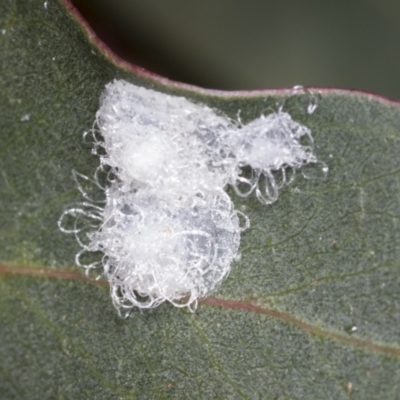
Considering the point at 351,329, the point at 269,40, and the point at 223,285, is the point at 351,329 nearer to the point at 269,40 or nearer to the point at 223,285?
the point at 223,285

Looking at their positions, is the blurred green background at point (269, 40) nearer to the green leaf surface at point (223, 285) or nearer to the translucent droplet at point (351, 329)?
the green leaf surface at point (223, 285)

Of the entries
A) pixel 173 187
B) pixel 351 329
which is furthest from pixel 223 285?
pixel 351 329

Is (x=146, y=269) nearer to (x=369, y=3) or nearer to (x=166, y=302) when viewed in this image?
(x=166, y=302)

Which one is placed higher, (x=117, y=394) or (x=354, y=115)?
(x=354, y=115)

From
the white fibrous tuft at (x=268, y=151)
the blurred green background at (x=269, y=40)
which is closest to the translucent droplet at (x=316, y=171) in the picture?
the white fibrous tuft at (x=268, y=151)

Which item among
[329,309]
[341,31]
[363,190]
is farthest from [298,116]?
[341,31]

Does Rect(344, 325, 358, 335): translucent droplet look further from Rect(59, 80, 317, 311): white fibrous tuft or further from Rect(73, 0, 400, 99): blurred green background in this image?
Rect(73, 0, 400, 99): blurred green background
